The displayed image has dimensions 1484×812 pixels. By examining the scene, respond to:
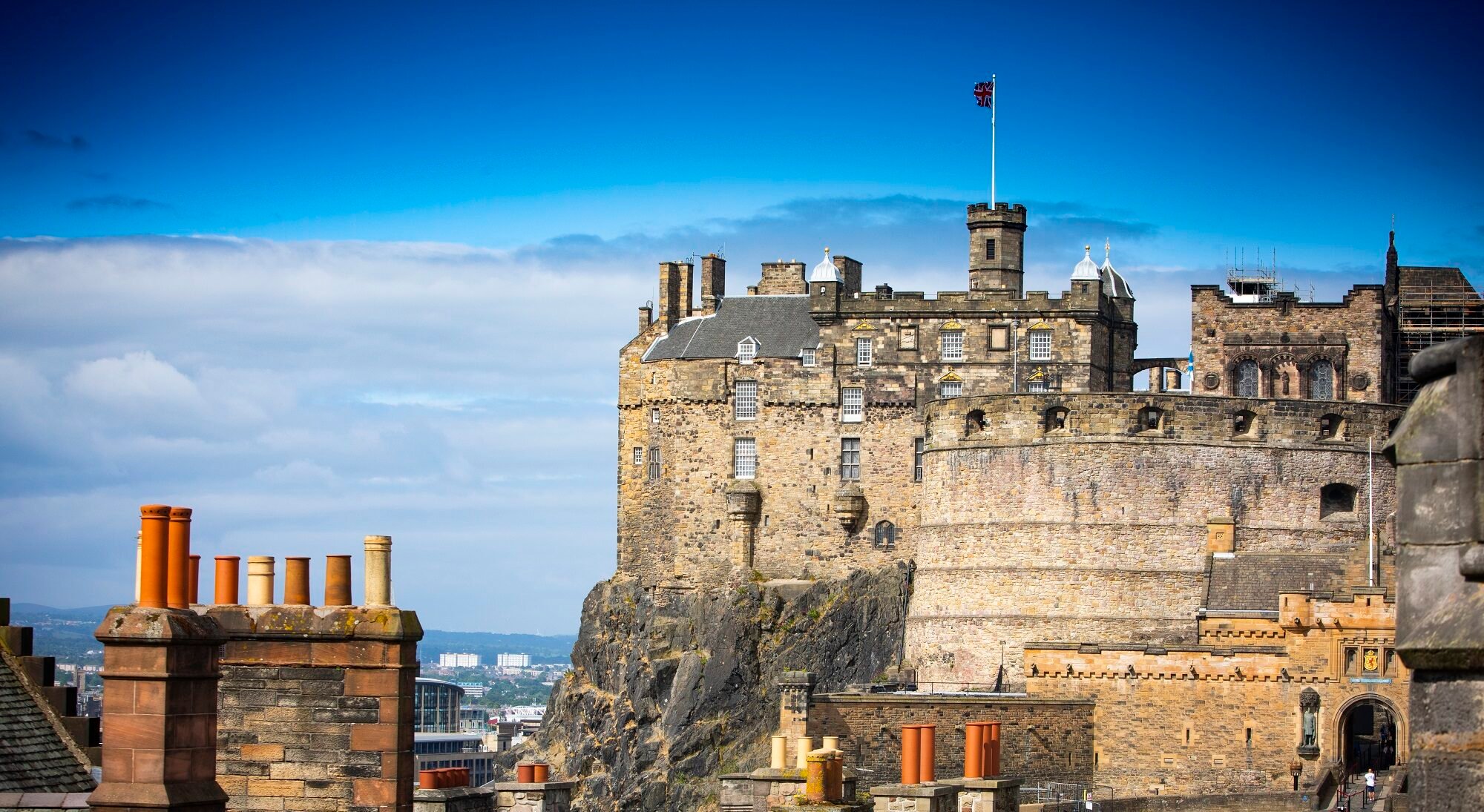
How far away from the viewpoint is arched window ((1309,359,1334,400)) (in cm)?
6850

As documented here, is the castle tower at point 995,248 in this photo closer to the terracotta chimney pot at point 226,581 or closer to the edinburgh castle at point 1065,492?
the edinburgh castle at point 1065,492

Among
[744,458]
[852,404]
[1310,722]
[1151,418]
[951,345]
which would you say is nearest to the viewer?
[1310,722]

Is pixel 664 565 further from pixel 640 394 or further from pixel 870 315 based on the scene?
pixel 870 315

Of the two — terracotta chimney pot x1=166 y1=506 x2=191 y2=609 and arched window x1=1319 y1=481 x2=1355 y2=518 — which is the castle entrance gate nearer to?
arched window x1=1319 y1=481 x2=1355 y2=518

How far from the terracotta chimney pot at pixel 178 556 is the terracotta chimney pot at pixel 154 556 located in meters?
0.21

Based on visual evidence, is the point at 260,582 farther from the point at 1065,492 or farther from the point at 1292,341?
the point at 1292,341

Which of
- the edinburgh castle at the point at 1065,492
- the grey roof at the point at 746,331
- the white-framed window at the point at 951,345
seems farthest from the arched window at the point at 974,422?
the grey roof at the point at 746,331

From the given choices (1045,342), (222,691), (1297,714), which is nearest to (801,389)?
(1045,342)

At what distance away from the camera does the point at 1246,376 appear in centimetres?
6938

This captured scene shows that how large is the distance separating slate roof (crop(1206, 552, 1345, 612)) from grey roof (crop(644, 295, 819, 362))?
698 inches

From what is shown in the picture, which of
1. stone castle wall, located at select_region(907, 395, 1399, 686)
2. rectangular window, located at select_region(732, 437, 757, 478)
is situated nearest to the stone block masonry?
stone castle wall, located at select_region(907, 395, 1399, 686)

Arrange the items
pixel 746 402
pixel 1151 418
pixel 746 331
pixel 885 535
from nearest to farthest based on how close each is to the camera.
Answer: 1. pixel 1151 418
2. pixel 885 535
3. pixel 746 402
4. pixel 746 331

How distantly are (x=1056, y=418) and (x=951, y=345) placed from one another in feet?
31.2

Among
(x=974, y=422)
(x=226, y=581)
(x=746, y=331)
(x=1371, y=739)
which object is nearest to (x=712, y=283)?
(x=746, y=331)
